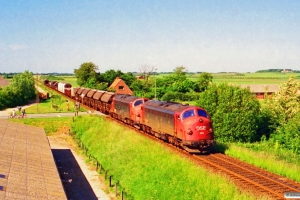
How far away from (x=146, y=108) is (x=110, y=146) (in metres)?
5.26

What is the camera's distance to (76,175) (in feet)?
109

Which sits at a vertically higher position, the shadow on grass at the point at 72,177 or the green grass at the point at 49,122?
the green grass at the point at 49,122

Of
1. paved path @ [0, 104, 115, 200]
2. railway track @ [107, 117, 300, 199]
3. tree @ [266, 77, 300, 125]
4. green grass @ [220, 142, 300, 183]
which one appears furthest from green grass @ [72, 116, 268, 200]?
tree @ [266, 77, 300, 125]

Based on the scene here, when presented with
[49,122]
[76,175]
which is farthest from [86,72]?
[76,175]

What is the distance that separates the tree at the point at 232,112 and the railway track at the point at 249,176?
1378 centimetres

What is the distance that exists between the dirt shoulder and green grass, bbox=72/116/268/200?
1.36 meters

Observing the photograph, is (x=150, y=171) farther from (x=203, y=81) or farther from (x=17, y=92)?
(x=203, y=81)

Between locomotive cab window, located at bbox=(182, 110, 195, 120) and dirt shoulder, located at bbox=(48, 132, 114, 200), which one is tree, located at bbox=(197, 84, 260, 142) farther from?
dirt shoulder, located at bbox=(48, 132, 114, 200)

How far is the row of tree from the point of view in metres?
74.2

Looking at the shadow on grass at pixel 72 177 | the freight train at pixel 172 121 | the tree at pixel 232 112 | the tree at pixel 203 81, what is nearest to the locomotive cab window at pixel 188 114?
the freight train at pixel 172 121

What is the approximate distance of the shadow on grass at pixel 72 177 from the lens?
2776cm

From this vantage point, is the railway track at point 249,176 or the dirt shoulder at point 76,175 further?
the dirt shoulder at point 76,175

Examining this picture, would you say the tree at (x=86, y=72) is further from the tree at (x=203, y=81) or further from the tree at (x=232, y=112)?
the tree at (x=232, y=112)

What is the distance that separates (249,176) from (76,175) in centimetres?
1666
